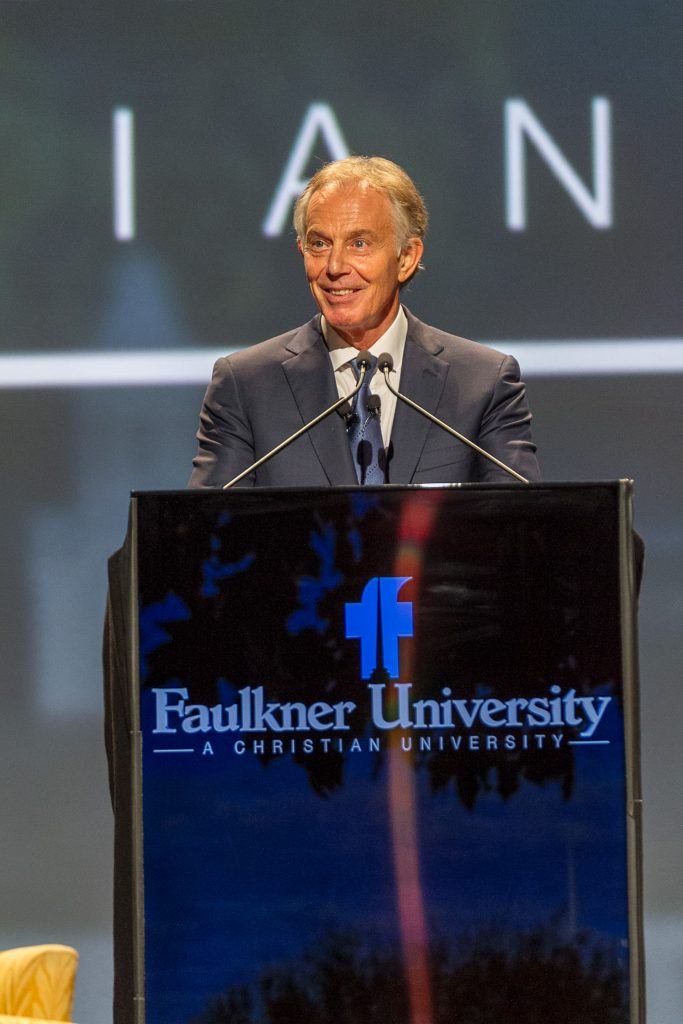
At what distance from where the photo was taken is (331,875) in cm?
157

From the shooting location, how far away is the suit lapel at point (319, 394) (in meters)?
2.06

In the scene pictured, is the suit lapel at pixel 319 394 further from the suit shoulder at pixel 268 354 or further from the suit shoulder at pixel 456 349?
the suit shoulder at pixel 456 349

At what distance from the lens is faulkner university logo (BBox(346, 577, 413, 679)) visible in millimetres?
1570

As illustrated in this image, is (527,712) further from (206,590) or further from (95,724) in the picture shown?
(95,724)

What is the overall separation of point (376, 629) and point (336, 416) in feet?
1.90

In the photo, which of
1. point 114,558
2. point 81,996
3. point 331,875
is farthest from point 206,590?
point 81,996

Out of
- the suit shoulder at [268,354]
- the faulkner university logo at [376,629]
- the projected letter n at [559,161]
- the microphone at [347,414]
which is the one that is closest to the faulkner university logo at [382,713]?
the faulkner university logo at [376,629]

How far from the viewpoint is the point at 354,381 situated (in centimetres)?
220

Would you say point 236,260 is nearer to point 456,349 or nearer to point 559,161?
point 559,161

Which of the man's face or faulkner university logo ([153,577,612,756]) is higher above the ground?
the man's face

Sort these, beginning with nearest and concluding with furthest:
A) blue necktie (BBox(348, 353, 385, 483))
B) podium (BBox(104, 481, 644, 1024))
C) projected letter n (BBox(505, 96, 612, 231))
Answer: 1. podium (BBox(104, 481, 644, 1024))
2. blue necktie (BBox(348, 353, 385, 483))
3. projected letter n (BBox(505, 96, 612, 231))

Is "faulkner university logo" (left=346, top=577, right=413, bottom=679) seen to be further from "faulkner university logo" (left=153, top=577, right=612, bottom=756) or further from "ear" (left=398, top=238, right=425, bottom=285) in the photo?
"ear" (left=398, top=238, right=425, bottom=285)

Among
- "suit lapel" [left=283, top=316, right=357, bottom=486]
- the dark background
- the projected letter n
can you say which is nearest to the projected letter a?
the dark background

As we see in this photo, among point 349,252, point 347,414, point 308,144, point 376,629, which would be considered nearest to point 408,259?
point 349,252
